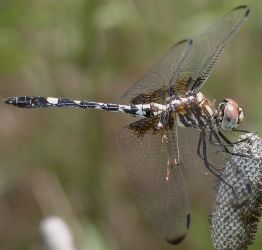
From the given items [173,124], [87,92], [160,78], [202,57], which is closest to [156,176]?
[173,124]

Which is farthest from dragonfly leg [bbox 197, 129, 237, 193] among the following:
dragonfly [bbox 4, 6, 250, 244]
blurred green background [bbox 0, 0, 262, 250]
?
blurred green background [bbox 0, 0, 262, 250]

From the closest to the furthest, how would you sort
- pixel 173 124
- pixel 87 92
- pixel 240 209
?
pixel 240 209 < pixel 173 124 < pixel 87 92

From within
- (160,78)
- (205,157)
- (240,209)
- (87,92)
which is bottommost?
(240,209)

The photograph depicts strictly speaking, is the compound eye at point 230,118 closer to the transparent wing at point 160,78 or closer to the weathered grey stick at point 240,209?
the transparent wing at point 160,78

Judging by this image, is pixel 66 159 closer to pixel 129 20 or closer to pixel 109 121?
pixel 109 121

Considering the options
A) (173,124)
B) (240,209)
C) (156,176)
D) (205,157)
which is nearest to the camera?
(240,209)

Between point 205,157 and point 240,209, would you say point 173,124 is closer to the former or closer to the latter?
point 205,157

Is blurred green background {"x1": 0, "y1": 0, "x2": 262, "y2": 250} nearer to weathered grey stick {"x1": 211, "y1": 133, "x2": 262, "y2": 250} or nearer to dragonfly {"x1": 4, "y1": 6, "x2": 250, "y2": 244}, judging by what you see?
dragonfly {"x1": 4, "y1": 6, "x2": 250, "y2": 244}
